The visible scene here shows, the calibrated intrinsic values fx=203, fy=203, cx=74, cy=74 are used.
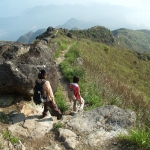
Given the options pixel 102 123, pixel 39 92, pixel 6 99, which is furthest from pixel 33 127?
pixel 102 123

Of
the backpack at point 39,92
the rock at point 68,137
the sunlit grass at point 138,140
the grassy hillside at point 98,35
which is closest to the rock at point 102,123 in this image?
the rock at point 68,137

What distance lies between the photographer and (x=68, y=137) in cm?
718

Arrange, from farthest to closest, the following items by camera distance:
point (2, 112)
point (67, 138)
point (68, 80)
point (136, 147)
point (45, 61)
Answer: point (68, 80) < point (45, 61) < point (2, 112) < point (67, 138) < point (136, 147)

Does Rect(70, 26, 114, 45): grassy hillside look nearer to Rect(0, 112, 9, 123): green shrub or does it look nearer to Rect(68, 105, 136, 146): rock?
Rect(68, 105, 136, 146): rock

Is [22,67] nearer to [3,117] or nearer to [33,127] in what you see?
[3,117]

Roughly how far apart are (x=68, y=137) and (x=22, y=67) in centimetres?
391

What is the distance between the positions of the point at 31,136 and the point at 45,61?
4.39 meters

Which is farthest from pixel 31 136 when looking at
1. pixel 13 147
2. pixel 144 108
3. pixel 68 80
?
pixel 68 80

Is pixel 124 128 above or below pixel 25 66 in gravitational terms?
below

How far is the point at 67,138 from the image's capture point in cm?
711

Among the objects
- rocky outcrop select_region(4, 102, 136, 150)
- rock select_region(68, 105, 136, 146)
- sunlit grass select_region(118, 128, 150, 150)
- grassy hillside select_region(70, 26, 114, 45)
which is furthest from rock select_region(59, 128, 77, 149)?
grassy hillside select_region(70, 26, 114, 45)

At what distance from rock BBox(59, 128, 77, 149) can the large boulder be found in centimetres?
283

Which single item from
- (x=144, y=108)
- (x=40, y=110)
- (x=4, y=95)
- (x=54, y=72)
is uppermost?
(x=54, y=72)

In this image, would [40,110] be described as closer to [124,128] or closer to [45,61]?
[45,61]
